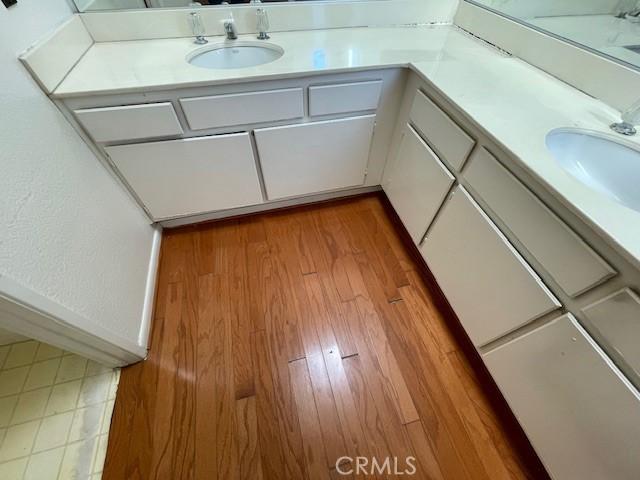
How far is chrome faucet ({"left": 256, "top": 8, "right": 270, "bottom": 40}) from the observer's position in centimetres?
134

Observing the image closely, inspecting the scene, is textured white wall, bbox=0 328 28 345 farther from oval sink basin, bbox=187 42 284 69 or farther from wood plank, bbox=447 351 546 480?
wood plank, bbox=447 351 546 480

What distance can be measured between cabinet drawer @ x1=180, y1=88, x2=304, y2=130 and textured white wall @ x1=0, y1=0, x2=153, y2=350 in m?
0.44

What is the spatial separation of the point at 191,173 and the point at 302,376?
1061 millimetres

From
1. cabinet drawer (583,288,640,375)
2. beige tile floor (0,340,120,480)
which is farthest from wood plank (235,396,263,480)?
cabinet drawer (583,288,640,375)

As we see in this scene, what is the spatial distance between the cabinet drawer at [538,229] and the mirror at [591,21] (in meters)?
0.63

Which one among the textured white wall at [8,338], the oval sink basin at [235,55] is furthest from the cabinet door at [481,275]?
the textured white wall at [8,338]

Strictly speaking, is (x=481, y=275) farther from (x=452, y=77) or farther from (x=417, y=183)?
(x=452, y=77)

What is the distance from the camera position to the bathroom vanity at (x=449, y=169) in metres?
0.67

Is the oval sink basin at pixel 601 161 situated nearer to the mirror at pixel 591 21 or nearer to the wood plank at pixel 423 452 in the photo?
the mirror at pixel 591 21

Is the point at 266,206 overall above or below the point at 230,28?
below

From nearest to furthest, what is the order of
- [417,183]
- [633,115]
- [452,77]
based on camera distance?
1. [633,115]
2. [452,77]
3. [417,183]

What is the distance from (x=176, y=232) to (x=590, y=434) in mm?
1887

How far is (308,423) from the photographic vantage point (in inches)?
41.4

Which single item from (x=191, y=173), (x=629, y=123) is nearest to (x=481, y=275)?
(x=629, y=123)
